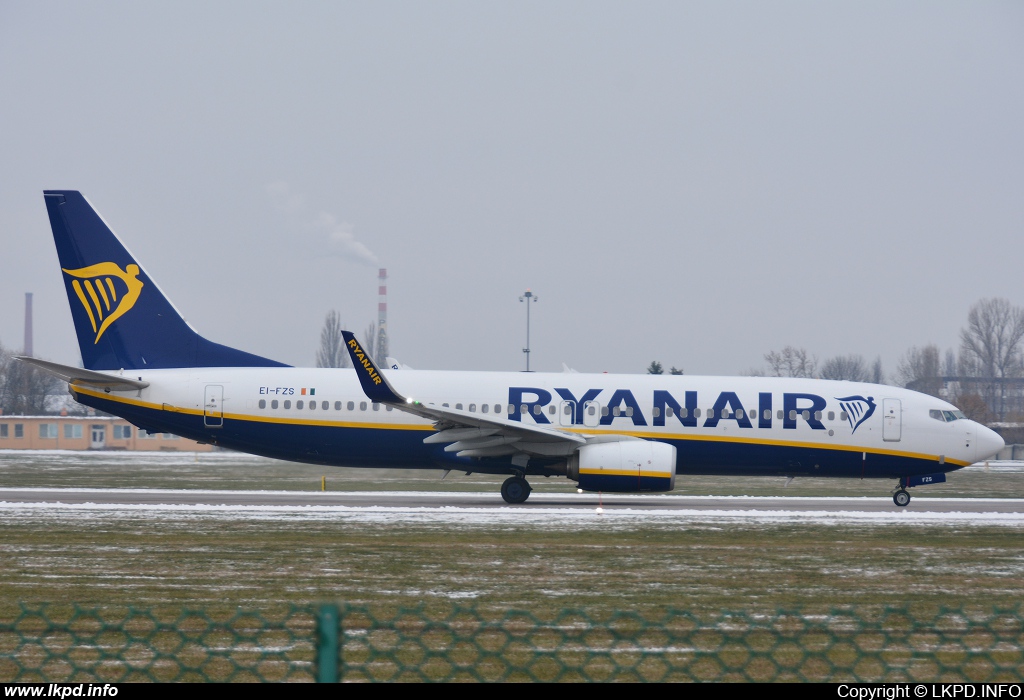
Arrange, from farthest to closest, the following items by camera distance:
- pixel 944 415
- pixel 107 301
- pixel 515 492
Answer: pixel 107 301 → pixel 944 415 → pixel 515 492

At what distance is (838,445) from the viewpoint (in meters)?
26.3

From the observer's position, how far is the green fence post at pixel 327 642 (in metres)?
4.77

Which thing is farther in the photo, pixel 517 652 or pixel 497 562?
pixel 497 562

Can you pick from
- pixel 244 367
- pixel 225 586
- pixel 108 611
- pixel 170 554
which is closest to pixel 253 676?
pixel 108 611

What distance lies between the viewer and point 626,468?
79.3ft

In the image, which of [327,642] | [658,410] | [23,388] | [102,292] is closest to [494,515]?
[658,410]

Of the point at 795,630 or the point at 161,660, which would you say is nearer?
the point at 161,660

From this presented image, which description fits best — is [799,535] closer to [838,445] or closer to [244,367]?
[838,445]

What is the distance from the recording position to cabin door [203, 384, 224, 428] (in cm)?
2628

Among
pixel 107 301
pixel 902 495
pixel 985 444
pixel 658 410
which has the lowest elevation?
pixel 902 495

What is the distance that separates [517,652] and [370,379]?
49.6 feet

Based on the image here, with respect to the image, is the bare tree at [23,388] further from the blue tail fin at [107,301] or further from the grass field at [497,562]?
the grass field at [497,562]

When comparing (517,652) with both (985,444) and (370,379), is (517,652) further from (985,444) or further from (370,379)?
(985,444)

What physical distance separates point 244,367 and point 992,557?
746 inches
